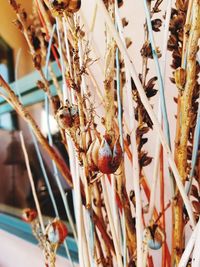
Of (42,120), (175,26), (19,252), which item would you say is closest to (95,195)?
(175,26)

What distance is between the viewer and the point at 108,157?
Result: 320 millimetres

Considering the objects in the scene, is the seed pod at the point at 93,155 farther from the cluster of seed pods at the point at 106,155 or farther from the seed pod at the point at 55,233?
the seed pod at the point at 55,233

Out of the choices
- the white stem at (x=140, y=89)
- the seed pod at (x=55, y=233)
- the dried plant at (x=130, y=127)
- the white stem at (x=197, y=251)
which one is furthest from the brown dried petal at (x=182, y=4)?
the seed pod at (x=55, y=233)

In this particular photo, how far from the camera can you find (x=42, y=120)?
44.5 inches

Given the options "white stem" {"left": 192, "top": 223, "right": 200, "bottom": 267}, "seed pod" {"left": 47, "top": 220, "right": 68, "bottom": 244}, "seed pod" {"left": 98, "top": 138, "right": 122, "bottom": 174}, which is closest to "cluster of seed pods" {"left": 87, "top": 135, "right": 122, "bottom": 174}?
"seed pod" {"left": 98, "top": 138, "right": 122, "bottom": 174}

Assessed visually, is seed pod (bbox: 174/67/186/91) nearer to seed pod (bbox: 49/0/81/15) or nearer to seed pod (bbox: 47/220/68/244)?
seed pod (bbox: 49/0/81/15)

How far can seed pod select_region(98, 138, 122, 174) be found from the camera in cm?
32

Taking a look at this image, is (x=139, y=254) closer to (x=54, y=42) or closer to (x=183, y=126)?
(x=183, y=126)

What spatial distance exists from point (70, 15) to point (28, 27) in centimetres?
24

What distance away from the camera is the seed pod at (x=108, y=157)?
321 millimetres

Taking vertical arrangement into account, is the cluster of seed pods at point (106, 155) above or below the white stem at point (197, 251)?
above

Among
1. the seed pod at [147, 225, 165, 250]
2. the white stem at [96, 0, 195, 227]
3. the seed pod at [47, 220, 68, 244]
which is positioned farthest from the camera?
the seed pod at [47, 220, 68, 244]

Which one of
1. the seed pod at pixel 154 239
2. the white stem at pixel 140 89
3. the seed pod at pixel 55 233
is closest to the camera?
the white stem at pixel 140 89

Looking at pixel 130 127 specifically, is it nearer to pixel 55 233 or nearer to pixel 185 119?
pixel 185 119
